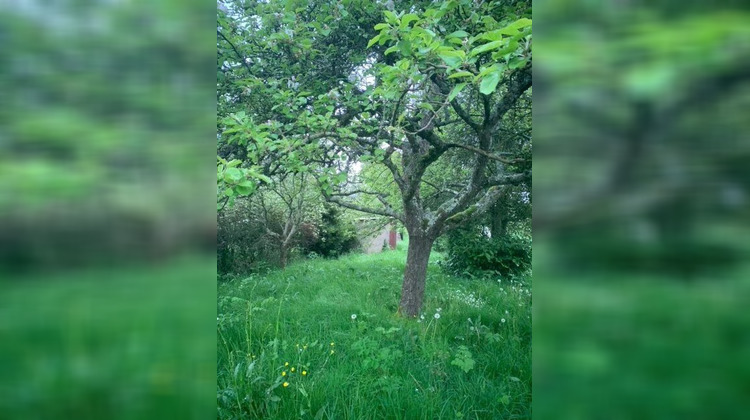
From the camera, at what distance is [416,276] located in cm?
498

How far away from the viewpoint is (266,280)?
25.0 feet

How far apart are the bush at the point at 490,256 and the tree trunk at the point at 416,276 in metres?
3.68

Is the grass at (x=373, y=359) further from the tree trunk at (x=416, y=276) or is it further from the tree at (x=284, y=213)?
the tree at (x=284, y=213)
